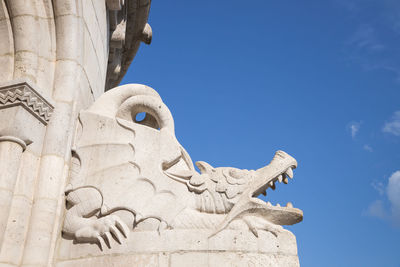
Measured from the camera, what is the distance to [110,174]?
17.7ft

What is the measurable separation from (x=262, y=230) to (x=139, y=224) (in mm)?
1352

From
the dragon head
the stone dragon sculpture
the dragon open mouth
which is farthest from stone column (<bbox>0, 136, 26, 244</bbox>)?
the dragon open mouth

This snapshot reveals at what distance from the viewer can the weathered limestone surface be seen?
4766 mm

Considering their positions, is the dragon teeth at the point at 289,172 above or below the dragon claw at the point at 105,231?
above

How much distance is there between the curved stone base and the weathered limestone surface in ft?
0.04

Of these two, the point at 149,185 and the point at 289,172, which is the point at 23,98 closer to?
the point at 149,185

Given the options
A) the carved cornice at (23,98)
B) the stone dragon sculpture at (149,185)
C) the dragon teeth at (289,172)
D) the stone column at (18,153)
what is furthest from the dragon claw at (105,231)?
the dragon teeth at (289,172)

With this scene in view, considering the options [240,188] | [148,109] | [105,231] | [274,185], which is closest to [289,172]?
[274,185]

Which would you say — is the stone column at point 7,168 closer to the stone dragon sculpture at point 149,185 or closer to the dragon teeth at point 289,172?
the stone dragon sculpture at point 149,185

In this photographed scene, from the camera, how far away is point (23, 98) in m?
5.12

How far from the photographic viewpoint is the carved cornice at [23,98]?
512 cm

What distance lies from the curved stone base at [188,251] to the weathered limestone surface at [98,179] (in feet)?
0.04

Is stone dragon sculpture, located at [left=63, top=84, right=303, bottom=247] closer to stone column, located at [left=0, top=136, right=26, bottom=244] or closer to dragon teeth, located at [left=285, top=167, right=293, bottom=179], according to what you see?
dragon teeth, located at [left=285, top=167, right=293, bottom=179]

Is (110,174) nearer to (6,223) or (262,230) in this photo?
(6,223)
